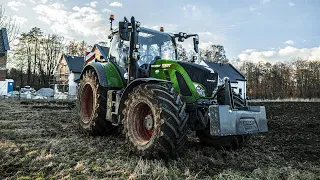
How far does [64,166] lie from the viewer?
13.4ft

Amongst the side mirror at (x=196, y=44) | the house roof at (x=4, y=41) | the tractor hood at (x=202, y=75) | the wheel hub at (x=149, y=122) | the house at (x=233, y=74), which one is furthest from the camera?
the house at (x=233, y=74)

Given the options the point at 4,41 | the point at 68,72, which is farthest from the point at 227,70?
the point at 4,41

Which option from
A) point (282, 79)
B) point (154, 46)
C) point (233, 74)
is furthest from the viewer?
point (282, 79)

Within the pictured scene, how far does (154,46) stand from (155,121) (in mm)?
2361

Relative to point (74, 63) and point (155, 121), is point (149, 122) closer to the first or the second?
point (155, 121)

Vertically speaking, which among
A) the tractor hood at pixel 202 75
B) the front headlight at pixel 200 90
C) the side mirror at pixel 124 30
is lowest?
the front headlight at pixel 200 90

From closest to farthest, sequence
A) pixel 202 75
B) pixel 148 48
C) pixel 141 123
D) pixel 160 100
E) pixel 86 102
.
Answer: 1. pixel 160 100
2. pixel 141 123
3. pixel 202 75
4. pixel 148 48
5. pixel 86 102

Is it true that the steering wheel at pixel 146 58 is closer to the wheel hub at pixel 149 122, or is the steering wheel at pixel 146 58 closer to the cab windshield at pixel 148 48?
the cab windshield at pixel 148 48

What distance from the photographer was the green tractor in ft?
14.4

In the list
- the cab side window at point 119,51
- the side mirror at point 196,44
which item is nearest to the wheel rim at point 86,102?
the cab side window at point 119,51

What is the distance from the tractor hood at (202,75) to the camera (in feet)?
17.3

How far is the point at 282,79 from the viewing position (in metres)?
55.0

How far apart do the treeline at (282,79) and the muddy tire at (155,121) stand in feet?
159

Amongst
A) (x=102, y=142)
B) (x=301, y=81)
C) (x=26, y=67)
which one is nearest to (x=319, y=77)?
(x=301, y=81)
